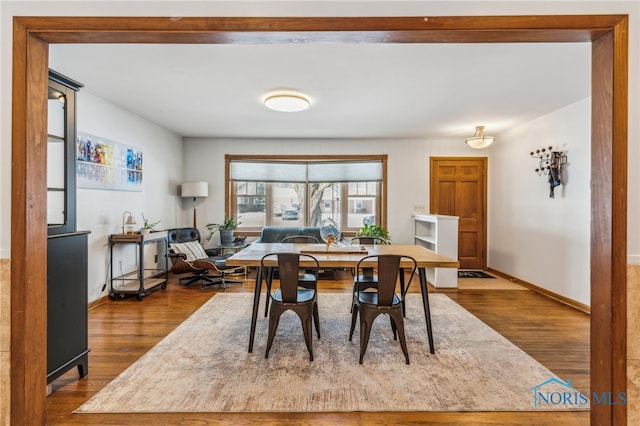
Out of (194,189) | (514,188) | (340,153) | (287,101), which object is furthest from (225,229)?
(514,188)

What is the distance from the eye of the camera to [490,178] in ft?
18.8

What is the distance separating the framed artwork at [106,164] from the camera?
3.49m

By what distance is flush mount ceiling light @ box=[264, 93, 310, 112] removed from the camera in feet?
11.3

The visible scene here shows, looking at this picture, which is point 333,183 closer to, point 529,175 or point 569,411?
point 529,175

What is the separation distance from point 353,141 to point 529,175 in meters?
2.95

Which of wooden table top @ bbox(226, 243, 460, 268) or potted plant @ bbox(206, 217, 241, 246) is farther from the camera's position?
potted plant @ bbox(206, 217, 241, 246)

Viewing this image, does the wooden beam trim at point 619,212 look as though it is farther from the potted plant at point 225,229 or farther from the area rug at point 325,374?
the potted plant at point 225,229

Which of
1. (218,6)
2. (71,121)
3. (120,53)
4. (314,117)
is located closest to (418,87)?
(314,117)

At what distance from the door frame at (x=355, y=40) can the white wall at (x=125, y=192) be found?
7.59 feet

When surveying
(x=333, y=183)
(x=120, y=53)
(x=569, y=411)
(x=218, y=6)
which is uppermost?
(x=120, y=53)

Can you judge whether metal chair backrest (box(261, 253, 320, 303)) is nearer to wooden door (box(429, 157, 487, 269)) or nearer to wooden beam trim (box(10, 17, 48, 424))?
wooden beam trim (box(10, 17, 48, 424))

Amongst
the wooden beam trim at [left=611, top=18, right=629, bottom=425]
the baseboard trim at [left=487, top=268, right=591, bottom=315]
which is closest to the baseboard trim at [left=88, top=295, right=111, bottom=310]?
the wooden beam trim at [left=611, top=18, right=629, bottom=425]

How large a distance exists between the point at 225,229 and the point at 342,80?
11.6ft

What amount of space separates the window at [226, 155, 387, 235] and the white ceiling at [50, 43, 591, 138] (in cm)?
125
